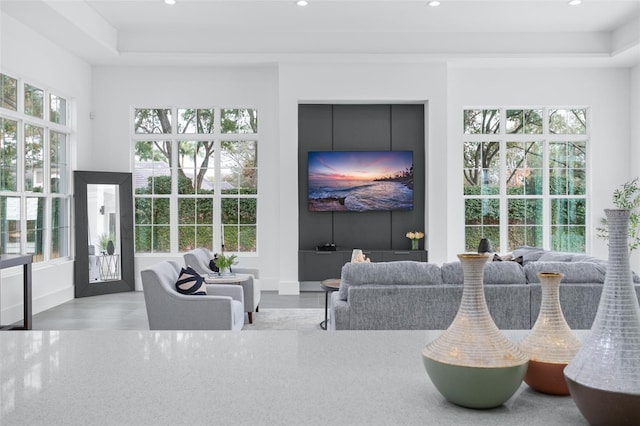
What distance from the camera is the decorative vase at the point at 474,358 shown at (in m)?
0.87

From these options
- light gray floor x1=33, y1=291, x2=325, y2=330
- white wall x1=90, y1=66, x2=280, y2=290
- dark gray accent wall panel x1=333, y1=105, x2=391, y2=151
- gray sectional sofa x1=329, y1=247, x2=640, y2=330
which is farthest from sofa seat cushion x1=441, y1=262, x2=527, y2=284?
white wall x1=90, y1=66, x2=280, y2=290

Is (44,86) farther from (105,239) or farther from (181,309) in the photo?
(181,309)

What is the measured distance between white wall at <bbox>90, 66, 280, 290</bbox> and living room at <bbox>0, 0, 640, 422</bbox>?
0.02 m

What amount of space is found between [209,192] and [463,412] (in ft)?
25.7

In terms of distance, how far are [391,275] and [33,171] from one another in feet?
17.3

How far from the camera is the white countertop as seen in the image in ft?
2.94

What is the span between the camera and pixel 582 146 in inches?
336

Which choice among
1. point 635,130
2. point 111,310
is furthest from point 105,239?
point 635,130

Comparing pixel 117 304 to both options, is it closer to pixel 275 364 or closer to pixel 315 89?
pixel 315 89

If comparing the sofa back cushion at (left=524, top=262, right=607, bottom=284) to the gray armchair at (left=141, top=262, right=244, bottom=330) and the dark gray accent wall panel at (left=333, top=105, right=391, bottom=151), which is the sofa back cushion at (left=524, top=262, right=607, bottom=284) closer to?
the gray armchair at (left=141, top=262, right=244, bottom=330)

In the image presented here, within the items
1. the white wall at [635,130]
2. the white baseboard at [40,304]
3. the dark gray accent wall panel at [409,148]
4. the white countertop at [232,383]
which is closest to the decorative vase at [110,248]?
the white baseboard at [40,304]

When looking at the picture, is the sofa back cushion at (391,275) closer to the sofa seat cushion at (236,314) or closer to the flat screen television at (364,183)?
the sofa seat cushion at (236,314)

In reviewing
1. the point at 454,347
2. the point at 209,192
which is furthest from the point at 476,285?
the point at 209,192

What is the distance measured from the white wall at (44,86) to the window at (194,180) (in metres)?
0.90
